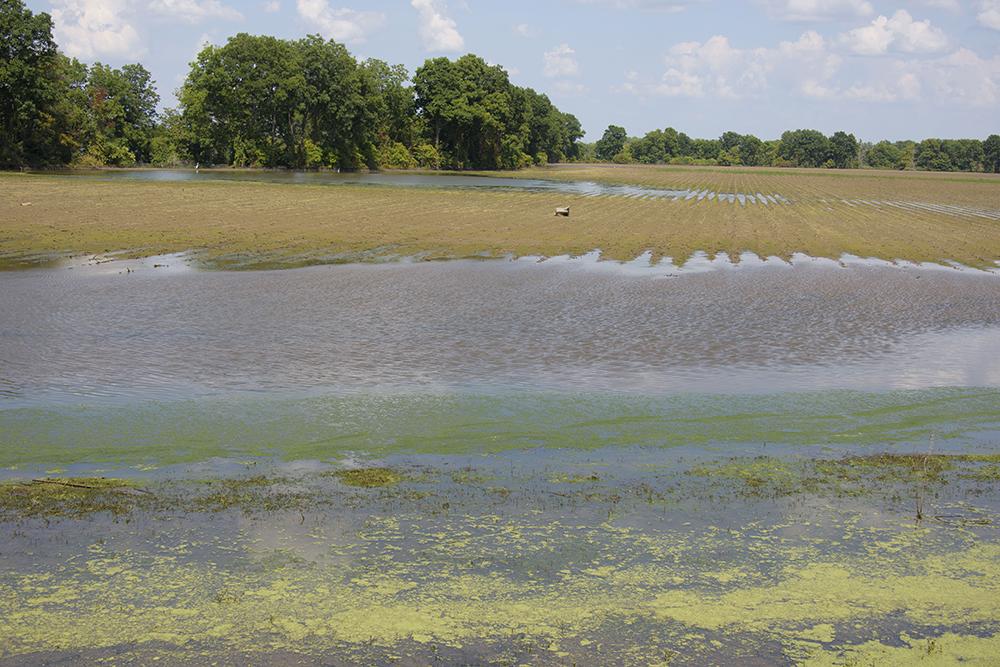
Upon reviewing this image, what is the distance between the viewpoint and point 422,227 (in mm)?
36656

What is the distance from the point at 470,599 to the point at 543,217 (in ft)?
123

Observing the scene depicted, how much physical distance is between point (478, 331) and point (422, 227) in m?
20.2

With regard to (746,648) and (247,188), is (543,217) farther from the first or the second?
(746,648)

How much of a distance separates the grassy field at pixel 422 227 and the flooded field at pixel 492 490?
38.1ft

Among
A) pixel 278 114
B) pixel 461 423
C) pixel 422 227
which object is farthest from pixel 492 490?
pixel 278 114

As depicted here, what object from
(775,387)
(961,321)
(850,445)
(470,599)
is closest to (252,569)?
(470,599)

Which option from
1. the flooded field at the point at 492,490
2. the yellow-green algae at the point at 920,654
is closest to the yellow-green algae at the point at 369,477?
the flooded field at the point at 492,490

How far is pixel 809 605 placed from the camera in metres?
6.48

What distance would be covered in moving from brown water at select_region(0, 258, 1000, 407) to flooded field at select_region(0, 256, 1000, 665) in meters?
0.11

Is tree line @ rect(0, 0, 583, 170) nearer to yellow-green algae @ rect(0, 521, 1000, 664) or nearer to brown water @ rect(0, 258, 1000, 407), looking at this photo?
brown water @ rect(0, 258, 1000, 407)

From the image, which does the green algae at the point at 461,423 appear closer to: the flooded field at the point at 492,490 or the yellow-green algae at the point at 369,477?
the flooded field at the point at 492,490

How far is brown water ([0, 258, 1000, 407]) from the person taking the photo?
1335 cm

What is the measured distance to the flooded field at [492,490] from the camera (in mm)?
6066

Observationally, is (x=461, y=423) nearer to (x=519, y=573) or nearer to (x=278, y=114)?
(x=519, y=573)
